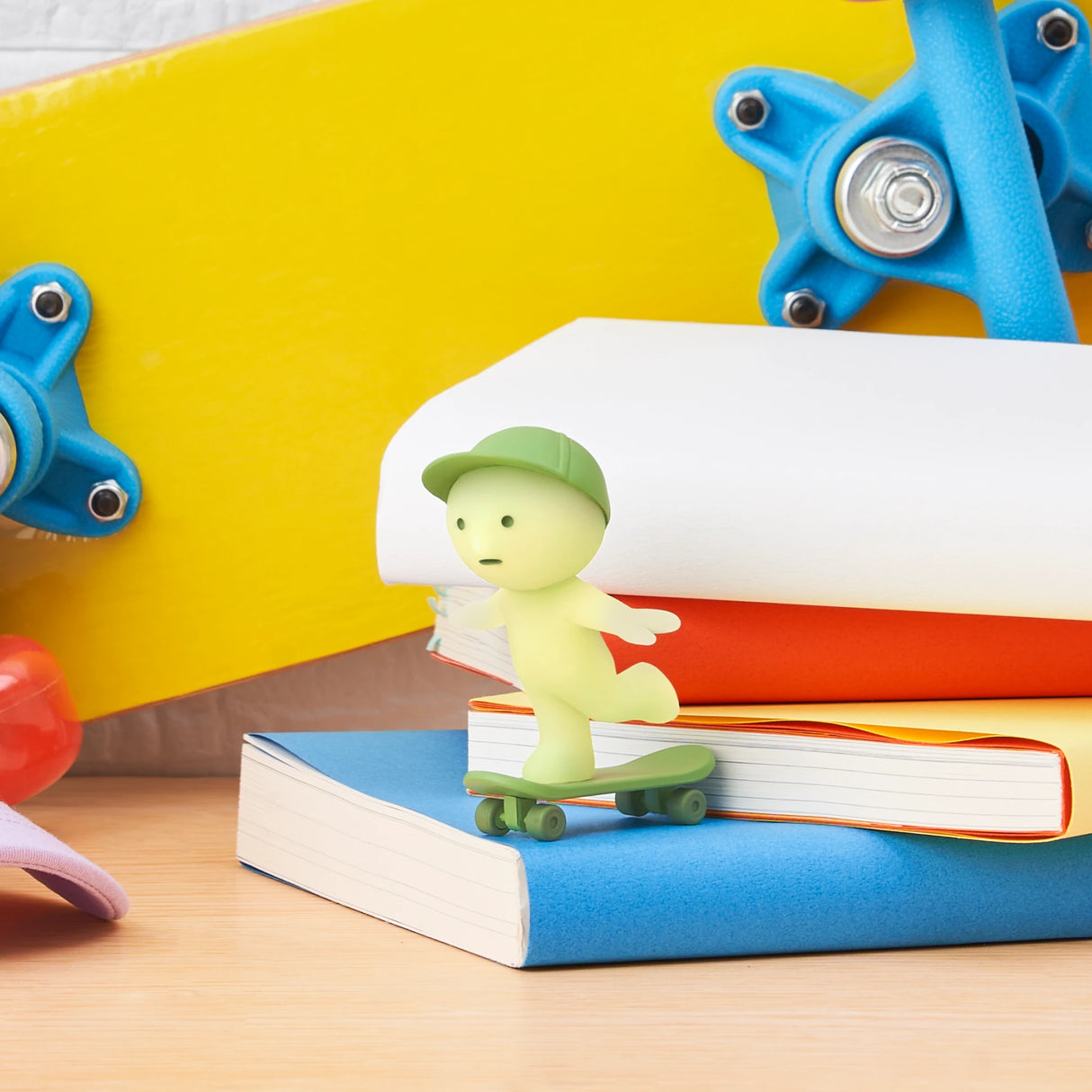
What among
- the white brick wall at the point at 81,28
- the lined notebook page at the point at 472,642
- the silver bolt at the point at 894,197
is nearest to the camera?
the lined notebook page at the point at 472,642

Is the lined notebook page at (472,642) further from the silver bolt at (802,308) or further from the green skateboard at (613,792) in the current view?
the silver bolt at (802,308)

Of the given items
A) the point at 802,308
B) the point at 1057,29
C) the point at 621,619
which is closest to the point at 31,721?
the point at 621,619

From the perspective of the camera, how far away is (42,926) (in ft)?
1.79

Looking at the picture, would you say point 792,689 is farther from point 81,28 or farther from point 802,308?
point 81,28

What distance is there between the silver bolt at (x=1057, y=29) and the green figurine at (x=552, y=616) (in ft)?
1.72

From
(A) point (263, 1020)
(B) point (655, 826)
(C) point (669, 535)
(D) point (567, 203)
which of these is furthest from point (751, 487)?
(D) point (567, 203)

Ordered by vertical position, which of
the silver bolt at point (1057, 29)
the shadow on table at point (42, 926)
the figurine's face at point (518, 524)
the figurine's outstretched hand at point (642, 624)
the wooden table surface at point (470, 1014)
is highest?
the silver bolt at point (1057, 29)

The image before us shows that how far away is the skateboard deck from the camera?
34.2 inches

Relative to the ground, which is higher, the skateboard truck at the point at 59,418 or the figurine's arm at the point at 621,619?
the skateboard truck at the point at 59,418

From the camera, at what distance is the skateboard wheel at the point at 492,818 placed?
51 cm

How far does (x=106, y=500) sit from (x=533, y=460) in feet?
1.57

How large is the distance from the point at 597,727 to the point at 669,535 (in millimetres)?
104

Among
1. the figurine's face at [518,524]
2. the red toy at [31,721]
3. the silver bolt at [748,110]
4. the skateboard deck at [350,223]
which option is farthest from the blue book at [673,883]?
the silver bolt at [748,110]

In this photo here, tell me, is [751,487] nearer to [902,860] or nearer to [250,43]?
[902,860]
